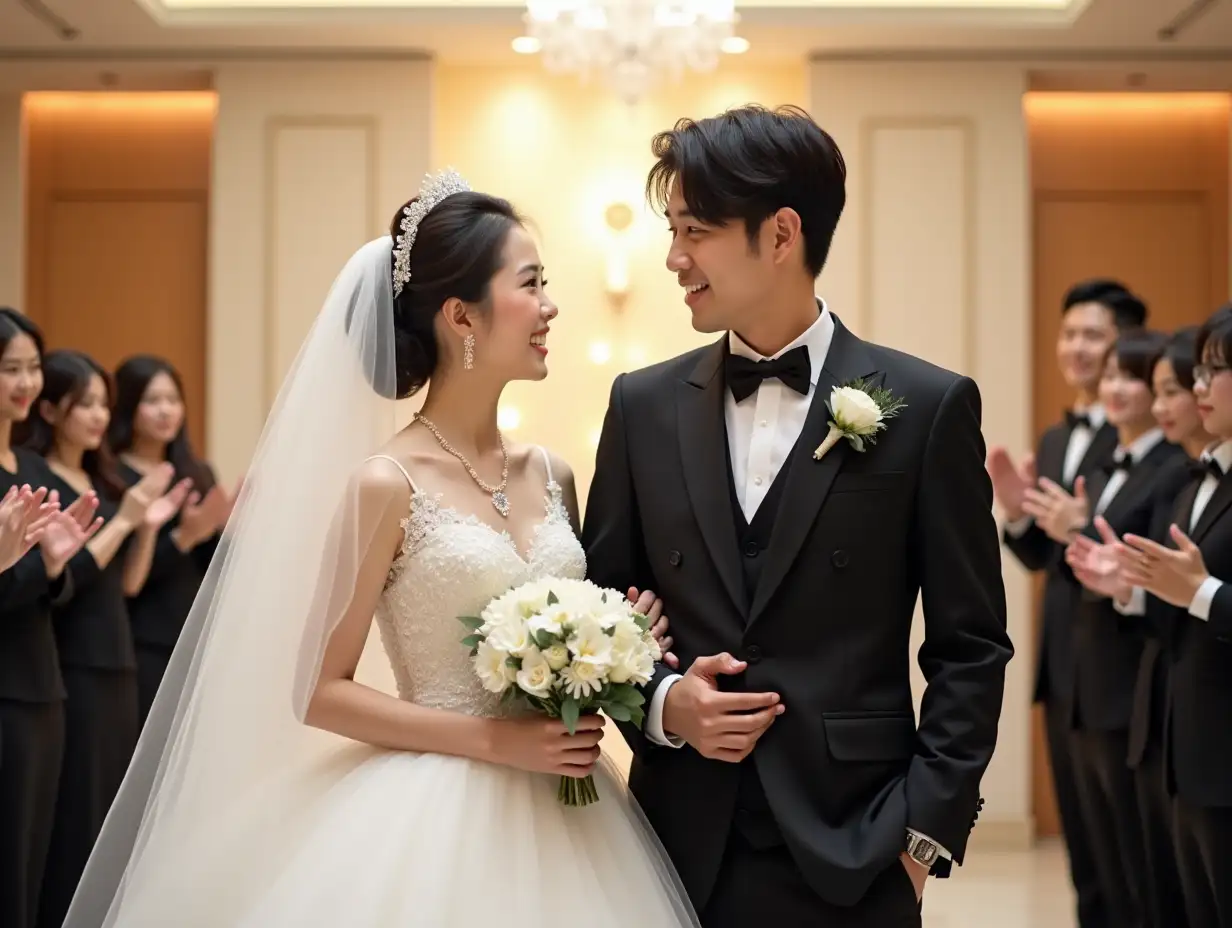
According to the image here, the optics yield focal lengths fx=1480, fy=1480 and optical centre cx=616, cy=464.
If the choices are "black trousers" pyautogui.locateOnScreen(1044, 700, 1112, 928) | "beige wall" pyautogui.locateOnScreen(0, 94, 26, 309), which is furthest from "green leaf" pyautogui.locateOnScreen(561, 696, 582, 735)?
"beige wall" pyautogui.locateOnScreen(0, 94, 26, 309)

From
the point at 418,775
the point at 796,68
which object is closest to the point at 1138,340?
the point at 796,68

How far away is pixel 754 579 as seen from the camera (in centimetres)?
243

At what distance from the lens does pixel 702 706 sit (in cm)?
234

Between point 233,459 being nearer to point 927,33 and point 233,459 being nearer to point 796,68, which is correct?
point 796,68

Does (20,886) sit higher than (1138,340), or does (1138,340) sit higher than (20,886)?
(1138,340)

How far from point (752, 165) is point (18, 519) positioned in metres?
2.24

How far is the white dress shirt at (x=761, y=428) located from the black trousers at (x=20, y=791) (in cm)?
252

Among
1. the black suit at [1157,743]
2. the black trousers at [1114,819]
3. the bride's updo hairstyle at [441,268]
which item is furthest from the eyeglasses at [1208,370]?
the bride's updo hairstyle at [441,268]

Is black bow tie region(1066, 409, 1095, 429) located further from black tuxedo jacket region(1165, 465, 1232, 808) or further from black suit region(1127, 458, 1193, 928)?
black tuxedo jacket region(1165, 465, 1232, 808)

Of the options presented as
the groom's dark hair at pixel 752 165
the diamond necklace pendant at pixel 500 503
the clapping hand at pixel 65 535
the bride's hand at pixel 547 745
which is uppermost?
the groom's dark hair at pixel 752 165

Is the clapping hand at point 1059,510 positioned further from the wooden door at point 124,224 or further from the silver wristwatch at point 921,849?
the wooden door at point 124,224

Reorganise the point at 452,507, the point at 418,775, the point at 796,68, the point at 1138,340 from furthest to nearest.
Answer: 1. the point at 796,68
2. the point at 1138,340
3. the point at 452,507
4. the point at 418,775

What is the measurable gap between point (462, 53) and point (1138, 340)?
373cm

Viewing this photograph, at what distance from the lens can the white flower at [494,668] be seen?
2.42 metres
